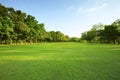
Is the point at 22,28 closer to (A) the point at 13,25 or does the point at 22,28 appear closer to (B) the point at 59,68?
(A) the point at 13,25

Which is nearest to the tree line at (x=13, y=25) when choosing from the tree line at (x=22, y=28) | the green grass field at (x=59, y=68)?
the tree line at (x=22, y=28)

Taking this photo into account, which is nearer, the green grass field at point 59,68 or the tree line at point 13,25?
the green grass field at point 59,68

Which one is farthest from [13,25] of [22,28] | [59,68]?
[59,68]

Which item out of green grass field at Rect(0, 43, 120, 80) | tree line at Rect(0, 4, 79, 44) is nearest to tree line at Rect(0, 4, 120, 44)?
tree line at Rect(0, 4, 79, 44)

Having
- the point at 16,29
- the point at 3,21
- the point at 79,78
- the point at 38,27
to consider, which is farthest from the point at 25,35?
the point at 79,78

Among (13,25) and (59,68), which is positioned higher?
(13,25)

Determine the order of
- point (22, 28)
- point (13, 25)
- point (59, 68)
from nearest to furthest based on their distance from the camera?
point (59, 68), point (13, 25), point (22, 28)

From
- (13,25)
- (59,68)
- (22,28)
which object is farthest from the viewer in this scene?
(22,28)

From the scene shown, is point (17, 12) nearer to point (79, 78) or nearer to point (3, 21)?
point (3, 21)

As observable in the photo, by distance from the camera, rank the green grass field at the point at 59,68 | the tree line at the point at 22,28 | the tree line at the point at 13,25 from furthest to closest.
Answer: the tree line at the point at 22,28 → the tree line at the point at 13,25 → the green grass field at the point at 59,68

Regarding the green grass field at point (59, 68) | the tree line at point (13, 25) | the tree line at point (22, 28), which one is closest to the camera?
the green grass field at point (59, 68)

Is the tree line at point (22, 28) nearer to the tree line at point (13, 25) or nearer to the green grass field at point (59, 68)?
the tree line at point (13, 25)

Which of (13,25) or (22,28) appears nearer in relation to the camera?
(13,25)

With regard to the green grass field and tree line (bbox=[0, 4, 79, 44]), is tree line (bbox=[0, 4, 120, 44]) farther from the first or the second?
the green grass field
